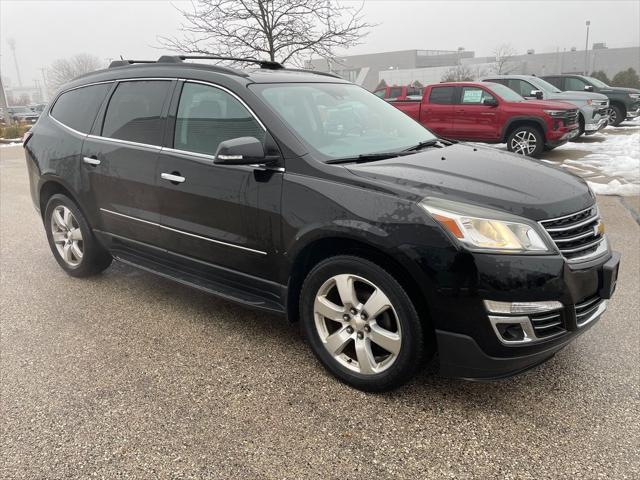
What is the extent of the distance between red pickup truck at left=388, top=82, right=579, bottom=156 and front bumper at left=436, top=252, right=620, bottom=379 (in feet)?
30.9

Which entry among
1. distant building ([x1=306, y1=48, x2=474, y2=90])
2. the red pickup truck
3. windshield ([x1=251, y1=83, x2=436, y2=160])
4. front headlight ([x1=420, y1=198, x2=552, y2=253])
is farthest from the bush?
distant building ([x1=306, y1=48, x2=474, y2=90])

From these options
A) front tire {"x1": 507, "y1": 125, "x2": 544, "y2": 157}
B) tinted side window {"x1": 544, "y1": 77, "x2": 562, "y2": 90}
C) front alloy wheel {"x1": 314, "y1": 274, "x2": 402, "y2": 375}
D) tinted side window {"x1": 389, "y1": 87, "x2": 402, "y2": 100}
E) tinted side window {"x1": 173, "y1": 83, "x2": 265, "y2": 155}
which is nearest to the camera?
front alloy wheel {"x1": 314, "y1": 274, "x2": 402, "y2": 375}

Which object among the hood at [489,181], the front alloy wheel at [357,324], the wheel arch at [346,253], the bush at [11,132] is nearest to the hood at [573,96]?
the hood at [489,181]

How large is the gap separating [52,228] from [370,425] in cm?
364

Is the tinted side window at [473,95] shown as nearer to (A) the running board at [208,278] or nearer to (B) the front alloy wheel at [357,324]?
(A) the running board at [208,278]

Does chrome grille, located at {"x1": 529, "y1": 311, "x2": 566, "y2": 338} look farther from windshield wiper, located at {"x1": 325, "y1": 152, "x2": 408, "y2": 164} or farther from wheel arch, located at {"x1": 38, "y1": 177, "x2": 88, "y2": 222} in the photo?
wheel arch, located at {"x1": 38, "y1": 177, "x2": 88, "y2": 222}

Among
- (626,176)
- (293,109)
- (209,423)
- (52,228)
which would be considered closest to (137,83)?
(293,109)

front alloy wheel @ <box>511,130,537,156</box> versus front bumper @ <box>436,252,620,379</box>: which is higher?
front bumper @ <box>436,252,620,379</box>

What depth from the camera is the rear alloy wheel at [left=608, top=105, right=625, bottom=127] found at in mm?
18766

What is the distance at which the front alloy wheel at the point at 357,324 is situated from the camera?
2725mm

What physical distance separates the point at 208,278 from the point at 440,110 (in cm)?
996

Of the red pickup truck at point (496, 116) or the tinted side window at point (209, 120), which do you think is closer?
the tinted side window at point (209, 120)

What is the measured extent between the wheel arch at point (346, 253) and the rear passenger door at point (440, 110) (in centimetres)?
981

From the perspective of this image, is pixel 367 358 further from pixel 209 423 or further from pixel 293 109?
pixel 293 109
